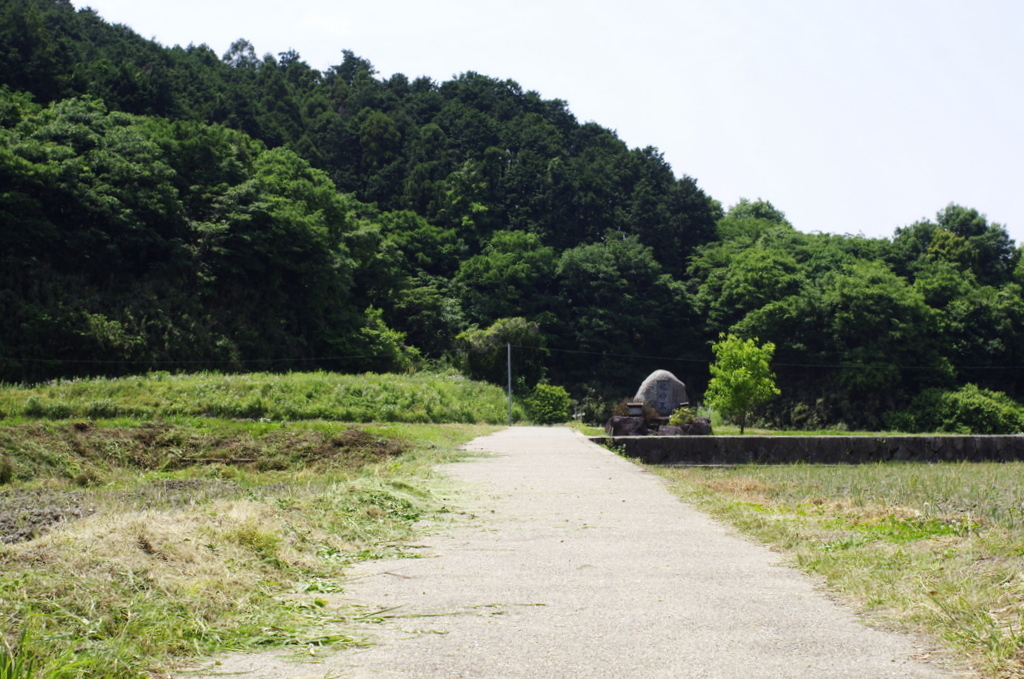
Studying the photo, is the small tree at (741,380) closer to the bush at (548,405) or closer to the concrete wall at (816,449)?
the bush at (548,405)

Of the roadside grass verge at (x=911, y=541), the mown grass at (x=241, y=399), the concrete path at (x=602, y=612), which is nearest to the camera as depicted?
the concrete path at (x=602, y=612)

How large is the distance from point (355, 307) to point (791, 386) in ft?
98.5

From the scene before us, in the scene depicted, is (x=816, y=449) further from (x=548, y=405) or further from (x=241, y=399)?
(x=548, y=405)

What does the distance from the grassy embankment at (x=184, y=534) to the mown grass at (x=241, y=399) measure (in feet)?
35.1

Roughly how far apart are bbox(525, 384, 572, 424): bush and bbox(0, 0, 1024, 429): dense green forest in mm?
2949

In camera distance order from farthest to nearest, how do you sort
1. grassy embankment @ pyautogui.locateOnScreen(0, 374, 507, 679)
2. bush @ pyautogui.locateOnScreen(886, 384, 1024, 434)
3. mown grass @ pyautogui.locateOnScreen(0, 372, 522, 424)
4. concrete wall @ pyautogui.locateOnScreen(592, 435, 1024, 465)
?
bush @ pyautogui.locateOnScreen(886, 384, 1024, 434), mown grass @ pyautogui.locateOnScreen(0, 372, 522, 424), concrete wall @ pyautogui.locateOnScreen(592, 435, 1024, 465), grassy embankment @ pyautogui.locateOnScreen(0, 374, 507, 679)

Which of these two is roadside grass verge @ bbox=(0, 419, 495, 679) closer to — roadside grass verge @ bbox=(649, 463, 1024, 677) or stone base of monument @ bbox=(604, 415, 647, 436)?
roadside grass verge @ bbox=(649, 463, 1024, 677)

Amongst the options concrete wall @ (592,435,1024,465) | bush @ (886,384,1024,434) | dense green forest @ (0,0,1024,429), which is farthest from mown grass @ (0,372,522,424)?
bush @ (886,384,1024,434)

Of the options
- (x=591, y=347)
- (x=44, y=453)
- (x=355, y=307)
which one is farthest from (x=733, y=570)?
(x=591, y=347)

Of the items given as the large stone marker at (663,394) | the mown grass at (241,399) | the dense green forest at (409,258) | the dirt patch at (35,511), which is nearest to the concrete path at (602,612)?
the dirt patch at (35,511)

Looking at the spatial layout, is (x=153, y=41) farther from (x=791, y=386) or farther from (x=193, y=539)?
(x=193, y=539)

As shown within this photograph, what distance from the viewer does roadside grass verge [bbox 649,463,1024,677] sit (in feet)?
13.5

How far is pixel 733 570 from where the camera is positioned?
5711mm

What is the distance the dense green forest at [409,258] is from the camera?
140ft
